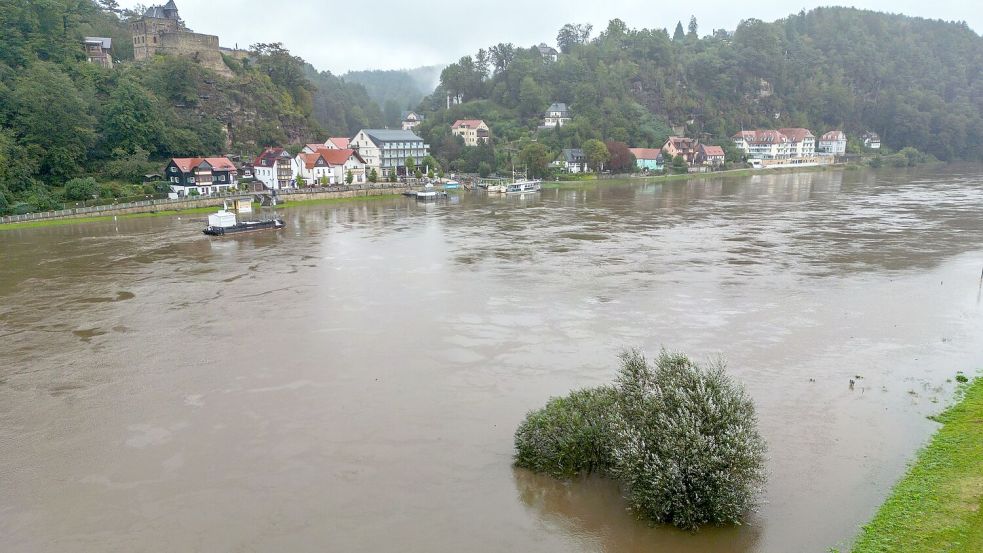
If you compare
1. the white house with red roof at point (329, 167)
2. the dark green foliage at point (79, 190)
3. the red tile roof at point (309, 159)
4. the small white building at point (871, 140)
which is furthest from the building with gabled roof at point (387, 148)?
the small white building at point (871, 140)

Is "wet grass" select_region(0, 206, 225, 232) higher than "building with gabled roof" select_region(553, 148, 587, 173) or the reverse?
the reverse

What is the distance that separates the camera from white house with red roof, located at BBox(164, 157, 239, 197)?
4384 centimetres

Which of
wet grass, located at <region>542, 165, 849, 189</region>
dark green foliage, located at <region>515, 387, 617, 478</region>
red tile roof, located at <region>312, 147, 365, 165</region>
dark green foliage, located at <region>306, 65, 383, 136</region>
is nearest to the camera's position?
dark green foliage, located at <region>515, 387, 617, 478</region>

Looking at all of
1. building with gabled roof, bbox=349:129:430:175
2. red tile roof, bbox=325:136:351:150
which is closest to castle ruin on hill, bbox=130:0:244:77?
red tile roof, bbox=325:136:351:150

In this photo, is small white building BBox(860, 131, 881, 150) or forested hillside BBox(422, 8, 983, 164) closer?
forested hillside BBox(422, 8, 983, 164)

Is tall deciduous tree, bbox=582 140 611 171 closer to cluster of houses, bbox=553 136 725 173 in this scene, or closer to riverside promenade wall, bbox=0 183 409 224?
cluster of houses, bbox=553 136 725 173

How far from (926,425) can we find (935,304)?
8.87 metres

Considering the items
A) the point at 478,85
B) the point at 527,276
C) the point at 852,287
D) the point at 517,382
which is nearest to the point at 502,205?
the point at 527,276

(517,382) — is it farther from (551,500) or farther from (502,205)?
(502,205)

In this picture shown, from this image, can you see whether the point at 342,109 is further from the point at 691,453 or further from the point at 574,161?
the point at 691,453

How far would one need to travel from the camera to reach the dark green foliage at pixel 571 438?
31.2 ft

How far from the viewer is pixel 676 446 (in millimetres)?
8078

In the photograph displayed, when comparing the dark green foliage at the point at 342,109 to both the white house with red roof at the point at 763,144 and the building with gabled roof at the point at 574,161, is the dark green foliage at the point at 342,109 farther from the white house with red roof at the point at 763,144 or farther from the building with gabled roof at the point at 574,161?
the white house with red roof at the point at 763,144

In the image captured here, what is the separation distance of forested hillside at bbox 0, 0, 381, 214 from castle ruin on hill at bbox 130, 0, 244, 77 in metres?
1.99
